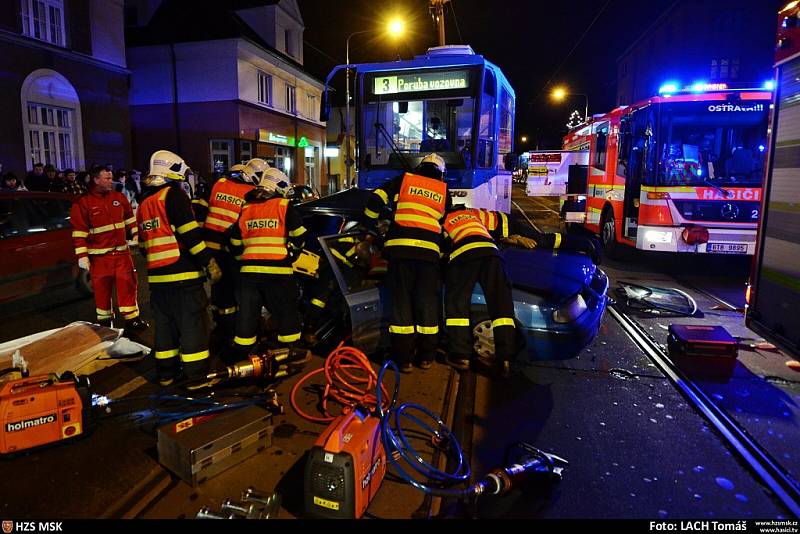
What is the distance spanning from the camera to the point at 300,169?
1178 inches

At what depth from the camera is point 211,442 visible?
2928 millimetres

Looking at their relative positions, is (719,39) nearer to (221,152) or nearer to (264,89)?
(264,89)

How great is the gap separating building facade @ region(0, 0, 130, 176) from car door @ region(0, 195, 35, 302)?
390 inches

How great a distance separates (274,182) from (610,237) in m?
8.08

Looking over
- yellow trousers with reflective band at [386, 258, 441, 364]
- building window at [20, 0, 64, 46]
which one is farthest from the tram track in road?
building window at [20, 0, 64, 46]

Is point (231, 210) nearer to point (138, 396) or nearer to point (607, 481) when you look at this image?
point (138, 396)

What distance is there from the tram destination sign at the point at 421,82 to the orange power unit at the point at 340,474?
672cm

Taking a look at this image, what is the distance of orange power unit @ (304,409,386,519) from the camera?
8.06ft

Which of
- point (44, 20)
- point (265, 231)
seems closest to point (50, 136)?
point (44, 20)

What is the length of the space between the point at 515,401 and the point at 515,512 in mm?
1441

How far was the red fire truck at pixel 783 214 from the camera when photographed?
12.8ft

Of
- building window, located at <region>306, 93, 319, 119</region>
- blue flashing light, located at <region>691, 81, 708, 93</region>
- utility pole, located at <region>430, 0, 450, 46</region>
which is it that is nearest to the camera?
blue flashing light, located at <region>691, 81, 708, 93</region>

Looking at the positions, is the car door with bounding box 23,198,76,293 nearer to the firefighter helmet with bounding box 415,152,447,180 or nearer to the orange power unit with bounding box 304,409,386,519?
the firefighter helmet with bounding box 415,152,447,180

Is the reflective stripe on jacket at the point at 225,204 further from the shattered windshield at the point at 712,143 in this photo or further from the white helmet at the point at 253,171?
the shattered windshield at the point at 712,143
